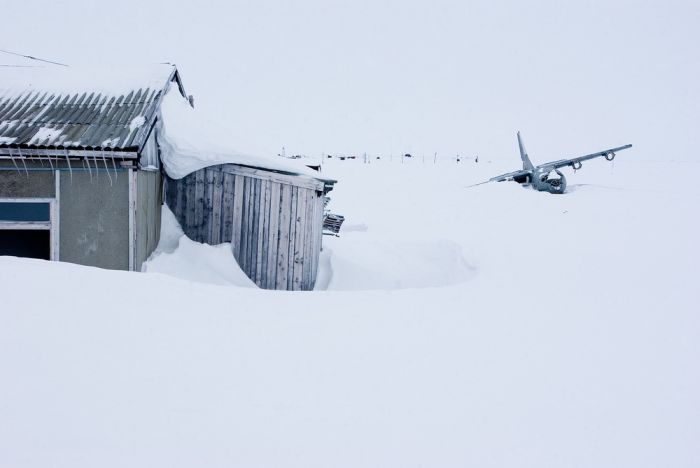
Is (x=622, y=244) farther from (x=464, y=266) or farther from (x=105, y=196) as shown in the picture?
(x=105, y=196)

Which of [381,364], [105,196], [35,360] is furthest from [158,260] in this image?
[381,364]

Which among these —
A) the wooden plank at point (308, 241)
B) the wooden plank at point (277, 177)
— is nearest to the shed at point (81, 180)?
the wooden plank at point (277, 177)

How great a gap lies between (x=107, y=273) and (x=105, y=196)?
7.32 feet

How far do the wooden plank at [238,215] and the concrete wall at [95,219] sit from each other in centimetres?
228

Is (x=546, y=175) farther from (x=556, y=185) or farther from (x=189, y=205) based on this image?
(x=189, y=205)

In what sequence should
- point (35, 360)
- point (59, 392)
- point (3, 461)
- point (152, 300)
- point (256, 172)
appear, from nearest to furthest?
1. point (3, 461)
2. point (59, 392)
3. point (35, 360)
4. point (152, 300)
5. point (256, 172)

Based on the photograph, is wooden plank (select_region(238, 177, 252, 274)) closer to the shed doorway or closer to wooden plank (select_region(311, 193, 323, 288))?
wooden plank (select_region(311, 193, 323, 288))

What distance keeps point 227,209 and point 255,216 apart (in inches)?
22.7

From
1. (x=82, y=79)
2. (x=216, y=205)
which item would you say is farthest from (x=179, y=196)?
(x=82, y=79)

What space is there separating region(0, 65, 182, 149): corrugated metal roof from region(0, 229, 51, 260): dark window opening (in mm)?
2951

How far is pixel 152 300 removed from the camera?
5.13 metres

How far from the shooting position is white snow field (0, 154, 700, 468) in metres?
3.04

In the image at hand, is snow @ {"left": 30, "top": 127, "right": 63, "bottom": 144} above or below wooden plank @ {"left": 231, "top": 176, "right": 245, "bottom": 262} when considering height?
above

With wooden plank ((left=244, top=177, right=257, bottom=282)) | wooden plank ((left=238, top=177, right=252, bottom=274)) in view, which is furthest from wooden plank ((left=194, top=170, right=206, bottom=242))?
wooden plank ((left=244, top=177, right=257, bottom=282))
